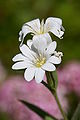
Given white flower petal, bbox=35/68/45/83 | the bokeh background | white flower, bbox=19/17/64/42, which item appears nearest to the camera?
white flower petal, bbox=35/68/45/83

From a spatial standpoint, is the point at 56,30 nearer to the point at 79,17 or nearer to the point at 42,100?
the point at 42,100

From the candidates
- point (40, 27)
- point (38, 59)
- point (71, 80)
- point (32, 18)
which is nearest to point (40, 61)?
point (38, 59)

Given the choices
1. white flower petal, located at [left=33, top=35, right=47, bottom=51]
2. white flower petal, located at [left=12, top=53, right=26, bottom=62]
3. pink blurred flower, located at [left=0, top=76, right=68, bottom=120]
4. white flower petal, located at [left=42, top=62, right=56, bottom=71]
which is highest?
white flower petal, located at [left=33, top=35, right=47, bottom=51]

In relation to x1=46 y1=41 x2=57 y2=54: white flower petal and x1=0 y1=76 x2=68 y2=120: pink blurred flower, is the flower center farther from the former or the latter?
x1=0 y1=76 x2=68 y2=120: pink blurred flower

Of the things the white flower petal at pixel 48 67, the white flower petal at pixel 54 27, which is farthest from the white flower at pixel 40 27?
the white flower petal at pixel 48 67

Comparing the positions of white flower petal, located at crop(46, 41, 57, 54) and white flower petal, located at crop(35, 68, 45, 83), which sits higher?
white flower petal, located at crop(46, 41, 57, 54)

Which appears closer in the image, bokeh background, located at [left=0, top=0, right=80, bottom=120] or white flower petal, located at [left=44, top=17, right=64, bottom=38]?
white flower petal, located at [left=44, top=17, right=64, bottom=38]

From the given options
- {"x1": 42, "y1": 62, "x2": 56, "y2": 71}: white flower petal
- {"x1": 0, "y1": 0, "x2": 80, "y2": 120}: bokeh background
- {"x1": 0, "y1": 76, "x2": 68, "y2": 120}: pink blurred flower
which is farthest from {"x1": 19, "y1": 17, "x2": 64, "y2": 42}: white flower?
{"x1": 0, "y1": 0, "x2": 80, "y2": 120}: bokeh background

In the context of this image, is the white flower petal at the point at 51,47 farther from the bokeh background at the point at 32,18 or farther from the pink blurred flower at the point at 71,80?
the bokeh background at the point at 32,18
